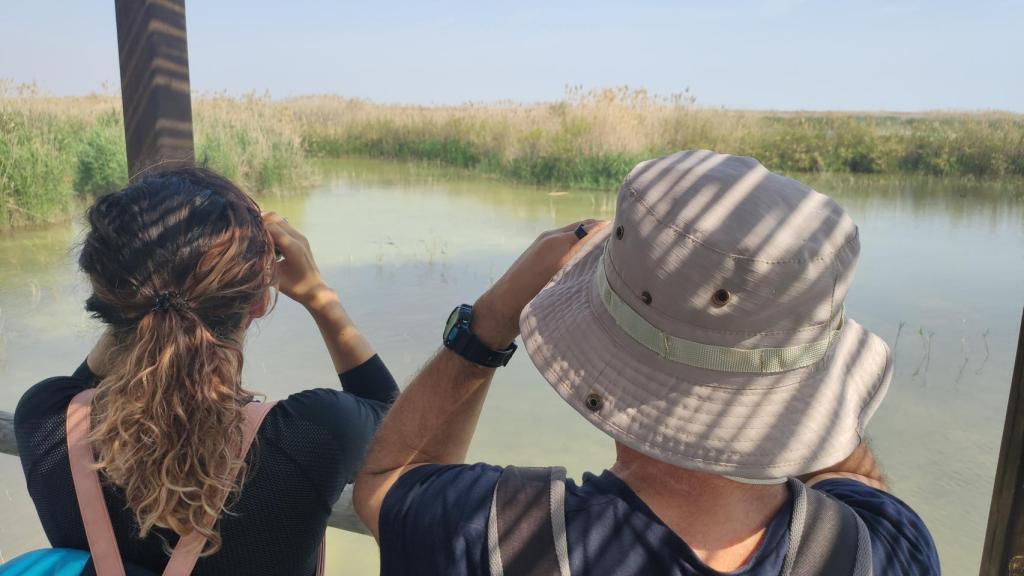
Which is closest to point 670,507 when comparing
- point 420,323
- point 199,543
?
point 199,543

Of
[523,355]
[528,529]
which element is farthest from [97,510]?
[523,355]

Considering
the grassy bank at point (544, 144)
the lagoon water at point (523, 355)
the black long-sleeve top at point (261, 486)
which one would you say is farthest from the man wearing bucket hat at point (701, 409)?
the grassy bank at point (544, 144)

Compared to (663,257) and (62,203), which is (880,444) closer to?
(663,257)

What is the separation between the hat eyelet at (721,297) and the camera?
2.27 feet

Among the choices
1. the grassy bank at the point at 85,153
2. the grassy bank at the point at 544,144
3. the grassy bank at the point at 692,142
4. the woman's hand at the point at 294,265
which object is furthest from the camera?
the grassy bank at the point at 692,142

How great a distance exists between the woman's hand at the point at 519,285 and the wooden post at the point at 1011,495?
28.8 inches

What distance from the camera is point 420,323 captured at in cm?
516

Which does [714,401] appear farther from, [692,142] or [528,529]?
[692,142]

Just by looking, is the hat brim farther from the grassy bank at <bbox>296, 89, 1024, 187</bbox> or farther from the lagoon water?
the grassy bank at <bbox>296, 89, 1024, 187</bbox>

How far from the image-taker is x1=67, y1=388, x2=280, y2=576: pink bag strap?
3.10 feet

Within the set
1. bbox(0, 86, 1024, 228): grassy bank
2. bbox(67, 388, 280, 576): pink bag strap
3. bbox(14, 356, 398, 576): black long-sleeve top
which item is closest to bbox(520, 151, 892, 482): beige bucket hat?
bbox(14, 356, 398, 576): black long-sleeve top

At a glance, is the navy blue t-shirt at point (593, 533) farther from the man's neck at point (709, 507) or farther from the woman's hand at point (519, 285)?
the woman's hand at point (519, 285)

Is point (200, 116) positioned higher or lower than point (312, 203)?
higher

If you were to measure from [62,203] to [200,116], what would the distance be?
12.0 feet
